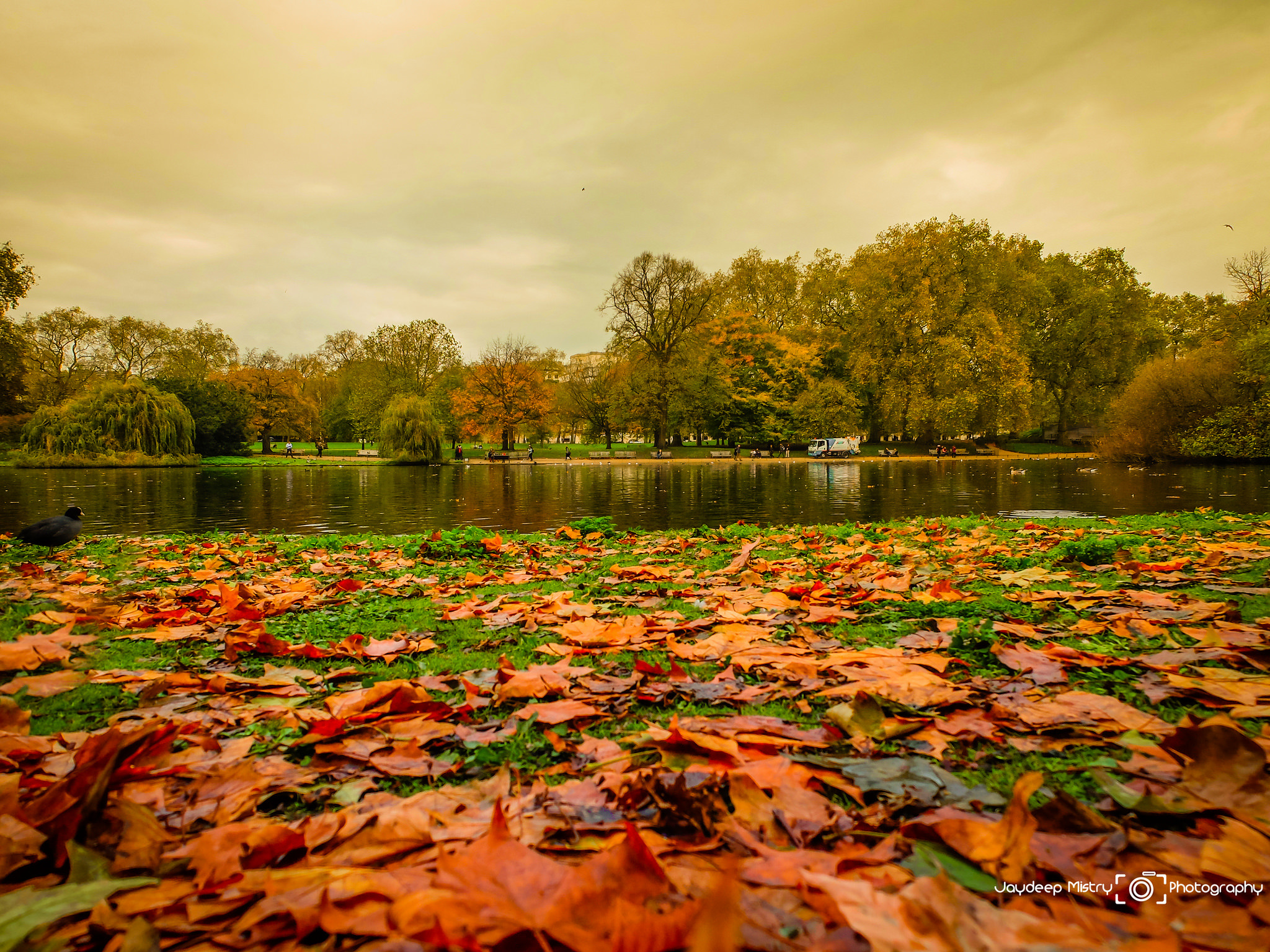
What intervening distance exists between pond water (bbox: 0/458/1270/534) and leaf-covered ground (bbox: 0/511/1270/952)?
7665mm

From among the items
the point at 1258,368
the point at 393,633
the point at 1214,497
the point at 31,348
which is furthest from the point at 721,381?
the point at 31,348

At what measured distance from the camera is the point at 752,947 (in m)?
0.97

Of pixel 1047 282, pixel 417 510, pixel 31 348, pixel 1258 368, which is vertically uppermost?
pixel 1047 282

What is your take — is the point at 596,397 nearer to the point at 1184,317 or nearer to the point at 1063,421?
the point at 1063,421

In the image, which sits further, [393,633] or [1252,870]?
[393,633]

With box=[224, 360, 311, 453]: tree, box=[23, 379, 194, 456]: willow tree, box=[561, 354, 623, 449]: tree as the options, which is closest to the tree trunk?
box=[561, 354, 623, 449]: tree

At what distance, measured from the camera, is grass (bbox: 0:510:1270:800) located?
1.92 meters

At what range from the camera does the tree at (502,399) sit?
162 feet

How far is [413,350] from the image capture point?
59.6 meters

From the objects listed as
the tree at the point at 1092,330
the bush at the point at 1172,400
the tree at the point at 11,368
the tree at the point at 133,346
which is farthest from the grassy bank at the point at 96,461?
the tree at the point at 1092,330

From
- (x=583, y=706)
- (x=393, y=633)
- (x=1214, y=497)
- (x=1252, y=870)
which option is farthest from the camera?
(x=1214, y=497)

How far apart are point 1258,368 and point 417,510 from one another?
3756cm

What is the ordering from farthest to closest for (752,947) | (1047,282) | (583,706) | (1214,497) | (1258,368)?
(1047,282) < (1258,368) < (1214,497) < (583,706) < (752,947)

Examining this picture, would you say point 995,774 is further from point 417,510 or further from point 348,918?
point 417,510
